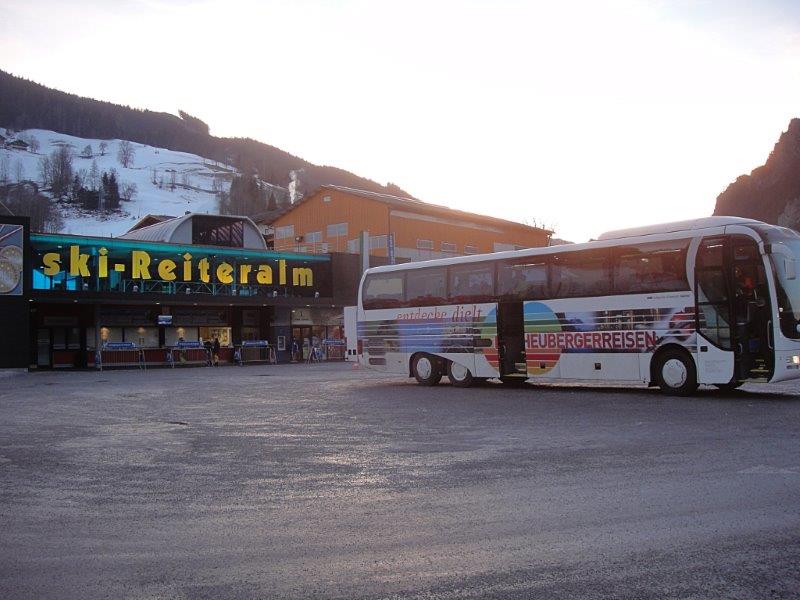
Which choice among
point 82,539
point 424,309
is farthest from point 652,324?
point 82,539

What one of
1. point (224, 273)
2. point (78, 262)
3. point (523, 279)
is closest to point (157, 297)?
point (78, 262)

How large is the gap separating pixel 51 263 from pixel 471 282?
23.9m

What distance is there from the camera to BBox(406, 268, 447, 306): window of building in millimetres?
20266

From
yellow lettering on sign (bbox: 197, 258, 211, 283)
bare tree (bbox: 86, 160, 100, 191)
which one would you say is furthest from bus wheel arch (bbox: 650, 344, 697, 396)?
bare tree (bbox: 86, 160, 100, 191)

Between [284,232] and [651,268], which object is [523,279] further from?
[284,232]

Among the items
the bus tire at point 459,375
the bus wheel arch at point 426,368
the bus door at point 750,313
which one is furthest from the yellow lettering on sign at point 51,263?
the bus door at point 750,313

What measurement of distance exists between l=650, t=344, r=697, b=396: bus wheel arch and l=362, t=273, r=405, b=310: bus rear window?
7847mm

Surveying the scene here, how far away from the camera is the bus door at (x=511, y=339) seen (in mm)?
18391

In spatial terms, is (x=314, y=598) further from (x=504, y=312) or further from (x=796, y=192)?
(x=796, y=192)

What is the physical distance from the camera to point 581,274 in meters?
17.1

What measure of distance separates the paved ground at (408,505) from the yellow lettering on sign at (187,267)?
1045 inches

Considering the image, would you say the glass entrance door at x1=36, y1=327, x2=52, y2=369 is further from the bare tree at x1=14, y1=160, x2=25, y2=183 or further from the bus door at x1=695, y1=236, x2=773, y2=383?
the bare tree at x1=14, y1=160, x2=25, y2=183

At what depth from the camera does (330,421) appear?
12.5 m

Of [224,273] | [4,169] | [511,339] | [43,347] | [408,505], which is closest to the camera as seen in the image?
[408,505]
